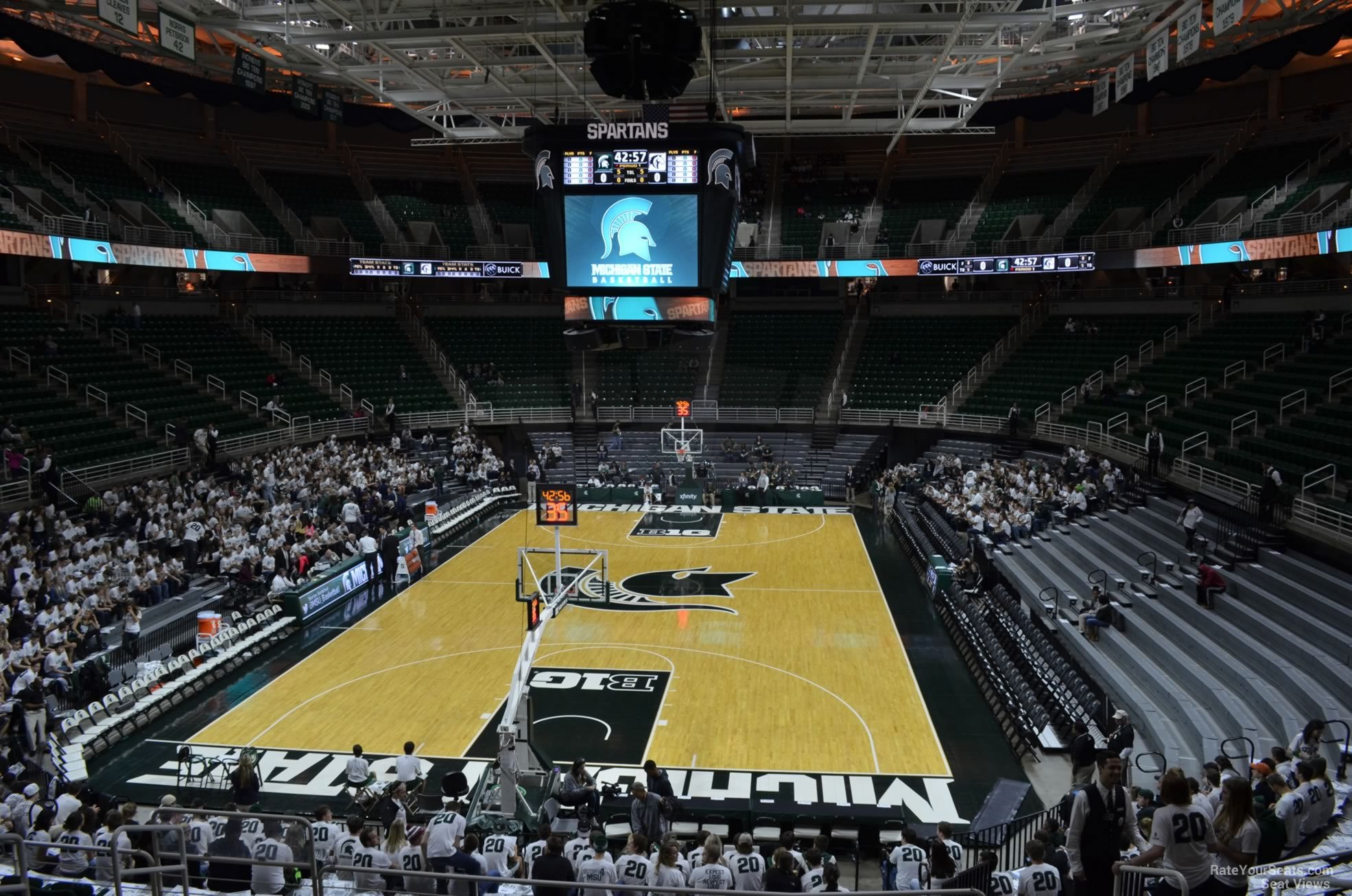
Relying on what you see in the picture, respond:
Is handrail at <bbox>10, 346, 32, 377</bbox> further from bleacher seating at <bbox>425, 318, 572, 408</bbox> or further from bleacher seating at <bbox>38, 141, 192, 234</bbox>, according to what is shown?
bleacher seating at <bbox>425, 318, 572, 408</bbox>

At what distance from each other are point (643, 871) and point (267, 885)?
341 centimetres

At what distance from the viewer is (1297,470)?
1961 cm

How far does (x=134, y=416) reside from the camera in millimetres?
28000

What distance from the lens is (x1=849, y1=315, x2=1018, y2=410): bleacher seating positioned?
38.3m

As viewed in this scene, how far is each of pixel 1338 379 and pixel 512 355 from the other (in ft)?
93.9

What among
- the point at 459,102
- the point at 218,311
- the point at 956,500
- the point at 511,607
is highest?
the point at 459,102

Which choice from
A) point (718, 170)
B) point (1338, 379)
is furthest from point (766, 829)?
point (1338, 379)

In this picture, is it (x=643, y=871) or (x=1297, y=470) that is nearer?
(x=643, y=871)

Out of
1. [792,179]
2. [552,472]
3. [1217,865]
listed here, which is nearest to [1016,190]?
[792,179]

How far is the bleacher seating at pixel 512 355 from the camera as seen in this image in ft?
130

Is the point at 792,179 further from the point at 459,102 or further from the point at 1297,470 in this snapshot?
the point at 1297,470

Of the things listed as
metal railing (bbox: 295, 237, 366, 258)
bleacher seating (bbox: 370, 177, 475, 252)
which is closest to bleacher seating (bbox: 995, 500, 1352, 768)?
metal railing (bbox: 295, 237, 366, 258)

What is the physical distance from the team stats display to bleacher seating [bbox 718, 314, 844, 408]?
23.2 meters

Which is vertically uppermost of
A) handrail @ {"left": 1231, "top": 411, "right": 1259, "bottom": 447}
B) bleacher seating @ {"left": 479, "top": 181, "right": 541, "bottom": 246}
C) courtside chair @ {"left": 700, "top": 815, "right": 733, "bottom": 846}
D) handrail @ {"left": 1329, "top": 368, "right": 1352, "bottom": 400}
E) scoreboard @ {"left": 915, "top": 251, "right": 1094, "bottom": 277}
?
bleacher seating @ {"left": 479, "top": 181, "right": 541, "bottom": 246}
